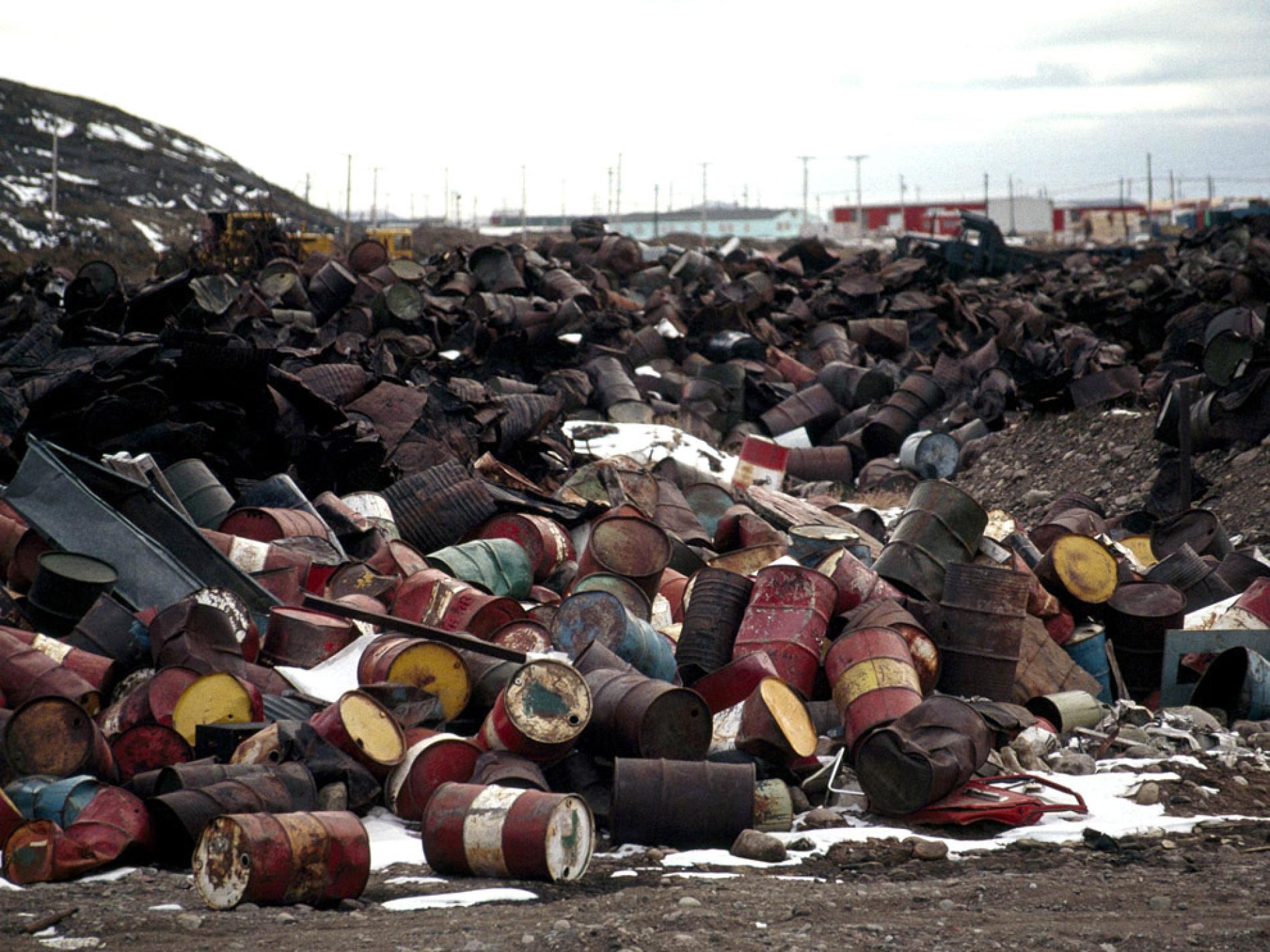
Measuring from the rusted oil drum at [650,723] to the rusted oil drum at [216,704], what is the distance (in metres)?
1.12

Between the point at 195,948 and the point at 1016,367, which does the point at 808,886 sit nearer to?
the point at 195,948

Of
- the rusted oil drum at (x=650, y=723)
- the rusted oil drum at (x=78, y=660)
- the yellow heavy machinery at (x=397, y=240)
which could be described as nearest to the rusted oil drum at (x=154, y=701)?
the rusted oil drum at (x=78, y=660)

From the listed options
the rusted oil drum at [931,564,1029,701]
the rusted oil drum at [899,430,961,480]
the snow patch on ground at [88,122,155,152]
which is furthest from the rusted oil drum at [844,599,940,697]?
the snow patch on ground at [88,122,155,152]

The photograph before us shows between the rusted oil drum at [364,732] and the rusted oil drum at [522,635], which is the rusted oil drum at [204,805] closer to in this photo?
the rusted oil drum at [364,732]

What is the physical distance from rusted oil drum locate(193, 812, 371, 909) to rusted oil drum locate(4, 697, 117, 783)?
82 cm

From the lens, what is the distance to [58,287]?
12766 millimetres

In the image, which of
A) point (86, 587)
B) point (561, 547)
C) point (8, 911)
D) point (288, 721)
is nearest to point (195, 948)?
point (8, 911)

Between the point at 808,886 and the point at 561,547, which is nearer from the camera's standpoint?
the point at 808,886

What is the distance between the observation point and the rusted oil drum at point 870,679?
442cm

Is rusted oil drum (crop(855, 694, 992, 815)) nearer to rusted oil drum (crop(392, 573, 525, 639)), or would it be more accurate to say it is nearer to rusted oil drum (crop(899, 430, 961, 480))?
rusted oil drum (crop(392, 573, 525, 639))

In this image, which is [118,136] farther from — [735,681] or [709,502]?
[735,681]

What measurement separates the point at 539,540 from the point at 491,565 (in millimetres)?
433

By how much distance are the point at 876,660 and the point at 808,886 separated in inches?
49.1

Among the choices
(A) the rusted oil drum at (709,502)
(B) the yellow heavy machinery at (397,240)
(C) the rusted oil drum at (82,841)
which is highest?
(B) the yellow heavy machinery at (397,240)
